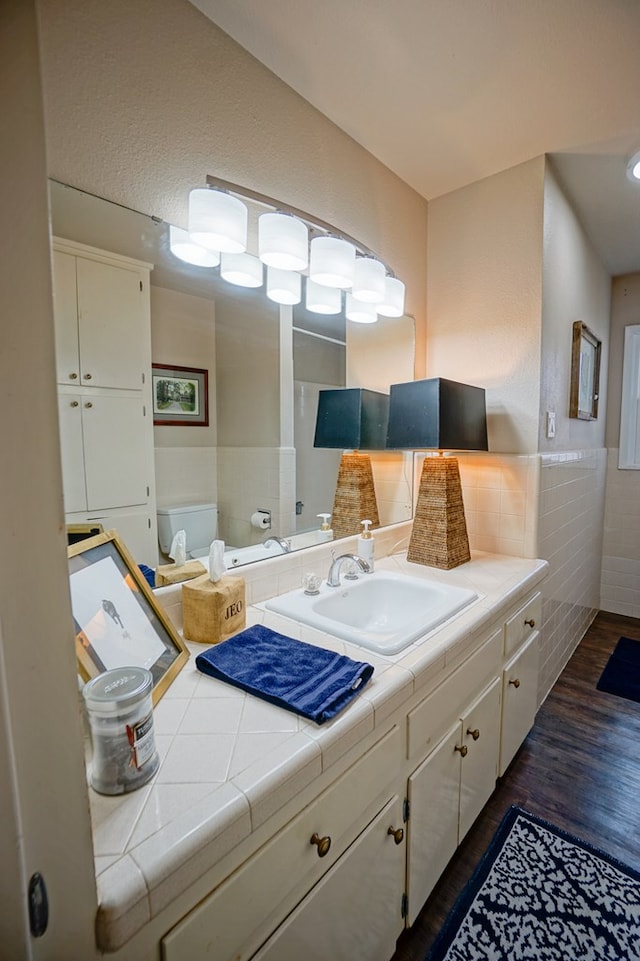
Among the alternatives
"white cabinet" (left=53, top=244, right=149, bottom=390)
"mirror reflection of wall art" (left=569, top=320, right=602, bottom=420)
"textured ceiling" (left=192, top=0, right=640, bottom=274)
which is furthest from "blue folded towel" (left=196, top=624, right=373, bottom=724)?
"mirror reflection of wall art" (left=569, top=320, right=602, bottom=420)

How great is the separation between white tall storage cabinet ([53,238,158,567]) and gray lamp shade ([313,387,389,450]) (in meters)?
0.69

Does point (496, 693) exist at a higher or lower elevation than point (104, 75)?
lower

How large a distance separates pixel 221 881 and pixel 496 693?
1078mm

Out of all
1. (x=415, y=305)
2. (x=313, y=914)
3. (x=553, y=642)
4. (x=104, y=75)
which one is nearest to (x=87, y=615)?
(x=313, y=914)

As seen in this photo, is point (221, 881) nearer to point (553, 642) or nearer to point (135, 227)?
point (135, 227)

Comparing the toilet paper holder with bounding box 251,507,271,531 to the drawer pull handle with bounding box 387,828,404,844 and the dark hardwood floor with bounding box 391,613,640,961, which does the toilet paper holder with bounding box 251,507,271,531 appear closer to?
the drawer pull handle with bounding box 387,828,404,844

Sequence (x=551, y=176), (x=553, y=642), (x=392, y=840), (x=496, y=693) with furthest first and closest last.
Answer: (x=553, y=642)
(x=551, y=176)
(x=496, y=693)
(x=392, y=840)

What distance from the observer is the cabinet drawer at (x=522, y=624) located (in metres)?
1.42

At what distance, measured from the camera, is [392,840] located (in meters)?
0.92

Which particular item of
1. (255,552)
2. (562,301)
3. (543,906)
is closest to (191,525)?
(255,552)

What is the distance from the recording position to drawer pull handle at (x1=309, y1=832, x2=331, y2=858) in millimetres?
704

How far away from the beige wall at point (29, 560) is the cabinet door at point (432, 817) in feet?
2.74

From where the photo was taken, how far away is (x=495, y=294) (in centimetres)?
183

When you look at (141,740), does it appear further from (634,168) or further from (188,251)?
(634,168)
